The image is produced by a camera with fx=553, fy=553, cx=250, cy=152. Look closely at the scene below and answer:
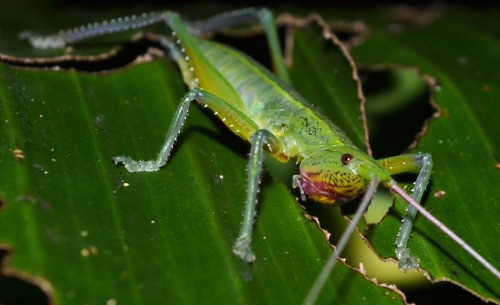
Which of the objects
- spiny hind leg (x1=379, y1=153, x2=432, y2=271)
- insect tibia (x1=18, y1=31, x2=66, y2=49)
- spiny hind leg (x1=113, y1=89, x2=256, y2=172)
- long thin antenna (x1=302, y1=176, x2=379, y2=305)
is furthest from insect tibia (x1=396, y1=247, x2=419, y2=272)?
insect tibia (x1=18, y1=31, x2=66, y2=49)

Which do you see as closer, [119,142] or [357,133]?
[119,142]

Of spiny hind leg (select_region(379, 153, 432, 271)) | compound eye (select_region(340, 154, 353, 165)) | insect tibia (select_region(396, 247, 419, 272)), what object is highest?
compound eye (select_region(340, 154, 353, 165))

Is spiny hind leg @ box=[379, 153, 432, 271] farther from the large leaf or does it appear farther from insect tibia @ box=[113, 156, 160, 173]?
insect tibia @ box=[113, 156, 160, 173]

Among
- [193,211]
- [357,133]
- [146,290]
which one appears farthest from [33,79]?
[357,133]

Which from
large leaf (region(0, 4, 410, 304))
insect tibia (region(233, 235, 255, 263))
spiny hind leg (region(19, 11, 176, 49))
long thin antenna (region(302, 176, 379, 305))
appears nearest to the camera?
large leaf (region(0, 4, 410, 304))

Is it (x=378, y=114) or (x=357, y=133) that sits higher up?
(x=357, y=133)

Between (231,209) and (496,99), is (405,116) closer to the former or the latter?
(496,99)

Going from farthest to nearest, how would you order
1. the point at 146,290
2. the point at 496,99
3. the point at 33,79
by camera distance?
1. the point at 496,99
2. the point at 33,79
3. the point at 146,290

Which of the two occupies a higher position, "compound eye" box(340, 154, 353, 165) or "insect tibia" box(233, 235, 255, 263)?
"compound eye" box(340, 154, 353, 165)
